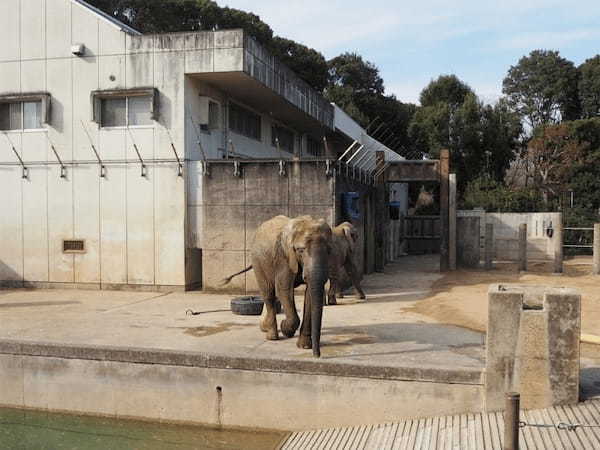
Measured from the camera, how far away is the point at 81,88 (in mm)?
15578

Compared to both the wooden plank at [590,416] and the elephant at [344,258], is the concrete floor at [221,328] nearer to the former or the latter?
the elephant at [344,258]

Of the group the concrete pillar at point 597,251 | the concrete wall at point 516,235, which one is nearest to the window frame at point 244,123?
the concrete wall at point 516,235

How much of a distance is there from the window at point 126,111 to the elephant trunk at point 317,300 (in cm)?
905

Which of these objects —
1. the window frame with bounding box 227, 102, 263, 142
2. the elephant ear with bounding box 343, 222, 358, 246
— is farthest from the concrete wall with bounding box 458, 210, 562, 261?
the elephant ear with bounding box 343, 222, 358, 246

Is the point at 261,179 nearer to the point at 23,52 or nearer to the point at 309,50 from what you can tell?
the point at 23,52

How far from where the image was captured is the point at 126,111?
50.6ft

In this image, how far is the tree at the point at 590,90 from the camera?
4712 centimetres

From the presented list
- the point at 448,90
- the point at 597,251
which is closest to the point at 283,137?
the point at 597,251

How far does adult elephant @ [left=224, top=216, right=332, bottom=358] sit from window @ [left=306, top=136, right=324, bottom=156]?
17.6m

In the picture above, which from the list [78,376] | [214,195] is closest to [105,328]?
A: [78,376]

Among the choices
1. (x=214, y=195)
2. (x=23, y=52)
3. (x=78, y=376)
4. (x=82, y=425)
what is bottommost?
(x=82, y=425)

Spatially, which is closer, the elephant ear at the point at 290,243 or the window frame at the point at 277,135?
the elephant ear at the point at 290,243

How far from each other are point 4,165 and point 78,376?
10226 millimetres

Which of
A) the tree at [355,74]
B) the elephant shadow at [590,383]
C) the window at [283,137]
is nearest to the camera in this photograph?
the elephant shadow at [590,383]
